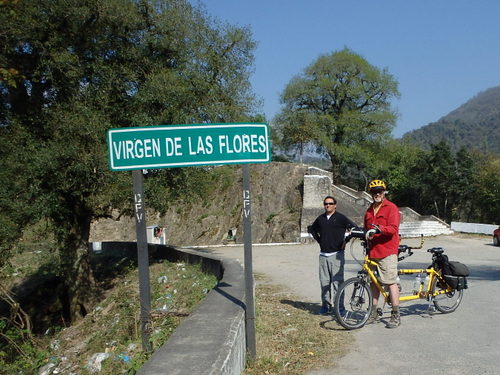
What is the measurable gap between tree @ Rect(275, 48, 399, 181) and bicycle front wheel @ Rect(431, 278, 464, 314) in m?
35.6

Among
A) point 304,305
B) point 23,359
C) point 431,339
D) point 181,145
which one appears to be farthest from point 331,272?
point 23,359

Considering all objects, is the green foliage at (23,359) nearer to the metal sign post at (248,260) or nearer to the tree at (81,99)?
the tree at (81,99)

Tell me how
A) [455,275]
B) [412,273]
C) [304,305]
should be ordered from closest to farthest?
[412,273] < [455,275] < [304,305]

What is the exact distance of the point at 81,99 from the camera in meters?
13.4

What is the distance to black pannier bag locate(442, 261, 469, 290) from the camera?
7.39 m

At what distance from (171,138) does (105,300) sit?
1024 centimetres

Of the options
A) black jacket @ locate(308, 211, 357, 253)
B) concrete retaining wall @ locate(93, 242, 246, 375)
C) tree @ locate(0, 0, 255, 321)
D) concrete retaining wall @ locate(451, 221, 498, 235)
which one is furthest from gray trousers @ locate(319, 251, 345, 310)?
concrete retaining wall @ locate(451, 221, 498, 235)

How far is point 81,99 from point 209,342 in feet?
34.4

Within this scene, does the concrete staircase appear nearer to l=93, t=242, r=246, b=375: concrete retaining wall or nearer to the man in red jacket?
the man in red jacket

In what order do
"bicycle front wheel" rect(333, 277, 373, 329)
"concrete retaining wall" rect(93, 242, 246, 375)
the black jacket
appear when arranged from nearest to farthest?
1. "concrete retaining wall" rect(93, 242, 246, 375)
2. "bicycle front wheel" rect(333, 277, 373, 329)
3. the black jacket

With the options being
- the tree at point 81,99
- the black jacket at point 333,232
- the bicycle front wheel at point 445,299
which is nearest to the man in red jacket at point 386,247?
the black jacket at point 333,232

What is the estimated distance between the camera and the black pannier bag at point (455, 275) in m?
7.39

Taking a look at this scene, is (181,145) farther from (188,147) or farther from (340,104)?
(340,104)

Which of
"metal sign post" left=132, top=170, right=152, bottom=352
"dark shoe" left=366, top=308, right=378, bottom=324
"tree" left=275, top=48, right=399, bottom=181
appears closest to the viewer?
"metal sign post" left=132, top=170, right=152, bottom=352
